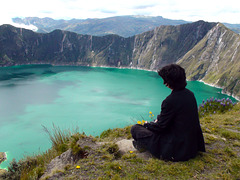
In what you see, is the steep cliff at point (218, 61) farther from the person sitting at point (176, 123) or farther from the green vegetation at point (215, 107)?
the person sitting at point (176, 123)

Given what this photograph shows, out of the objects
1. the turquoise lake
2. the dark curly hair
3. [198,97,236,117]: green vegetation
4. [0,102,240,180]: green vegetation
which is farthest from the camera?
the turquoise lake

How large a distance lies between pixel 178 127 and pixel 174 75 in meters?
1.46

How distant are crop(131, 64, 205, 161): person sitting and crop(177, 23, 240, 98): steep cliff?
119 metres

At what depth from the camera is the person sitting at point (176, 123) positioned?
5.20 meters

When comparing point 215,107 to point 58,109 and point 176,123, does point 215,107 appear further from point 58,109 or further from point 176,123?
point 58,109

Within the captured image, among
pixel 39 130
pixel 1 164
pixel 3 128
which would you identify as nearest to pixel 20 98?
pixel 3 128

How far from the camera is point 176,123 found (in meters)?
5.30

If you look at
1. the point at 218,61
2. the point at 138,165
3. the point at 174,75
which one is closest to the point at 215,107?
the point at 174,75

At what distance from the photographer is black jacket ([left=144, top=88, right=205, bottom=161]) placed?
520 cm

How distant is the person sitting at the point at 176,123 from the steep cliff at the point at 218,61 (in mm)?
119055

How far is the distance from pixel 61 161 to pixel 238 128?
733cm

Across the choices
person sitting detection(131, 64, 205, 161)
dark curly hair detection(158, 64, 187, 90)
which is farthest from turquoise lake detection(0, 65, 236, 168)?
dark curly hair detection(158, 64, 187, 90)

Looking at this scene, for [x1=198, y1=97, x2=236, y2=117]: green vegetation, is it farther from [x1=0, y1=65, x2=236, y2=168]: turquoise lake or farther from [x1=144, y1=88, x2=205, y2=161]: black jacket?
[x1=0, y1=65, x2=236, y2=168]: turquoise lake

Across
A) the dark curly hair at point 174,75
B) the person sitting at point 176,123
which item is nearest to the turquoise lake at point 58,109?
the person sitting at point 176,123
